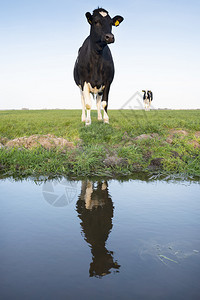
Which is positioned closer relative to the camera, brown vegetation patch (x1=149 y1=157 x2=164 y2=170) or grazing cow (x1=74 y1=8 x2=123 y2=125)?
brown vegetation patch (x1=149 y1=157 x2=164 y2=170)

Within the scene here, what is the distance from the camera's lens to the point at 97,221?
3.40m

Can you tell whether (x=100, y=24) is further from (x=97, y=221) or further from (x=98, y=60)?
(x=97, y=221)

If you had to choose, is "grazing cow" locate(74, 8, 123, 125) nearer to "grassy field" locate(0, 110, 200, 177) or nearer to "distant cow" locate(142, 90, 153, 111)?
"grassy field" locate(0, 110, 200, 177)

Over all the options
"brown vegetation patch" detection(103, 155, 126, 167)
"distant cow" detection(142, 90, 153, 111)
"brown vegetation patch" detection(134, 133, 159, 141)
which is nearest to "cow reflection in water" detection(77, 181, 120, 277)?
"brown vegetation patch" detection(103, 155, 126, 167)

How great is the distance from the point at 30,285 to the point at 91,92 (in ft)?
29.2

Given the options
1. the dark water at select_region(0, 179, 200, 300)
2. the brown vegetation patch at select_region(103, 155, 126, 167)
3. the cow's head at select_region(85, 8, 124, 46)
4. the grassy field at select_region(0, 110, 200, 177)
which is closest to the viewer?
the dark water at select_region(0, 179, 200, 300)

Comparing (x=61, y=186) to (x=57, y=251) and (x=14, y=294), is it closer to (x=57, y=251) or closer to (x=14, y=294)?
(x=57, y=251)

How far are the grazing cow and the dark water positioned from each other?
241 inches

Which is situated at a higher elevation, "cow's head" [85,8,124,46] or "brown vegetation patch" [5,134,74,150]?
"cow's head" [85,8,124,46]

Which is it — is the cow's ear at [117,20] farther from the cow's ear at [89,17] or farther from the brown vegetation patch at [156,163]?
the brown vegetation patch at [156,163]

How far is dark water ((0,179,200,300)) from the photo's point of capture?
2107mm

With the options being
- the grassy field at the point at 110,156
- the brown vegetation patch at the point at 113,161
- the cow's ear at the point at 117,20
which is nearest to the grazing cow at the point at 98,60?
the cow's ear at the point at 117,20

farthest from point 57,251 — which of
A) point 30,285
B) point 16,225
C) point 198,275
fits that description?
point 198,275

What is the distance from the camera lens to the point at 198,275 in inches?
89.0
